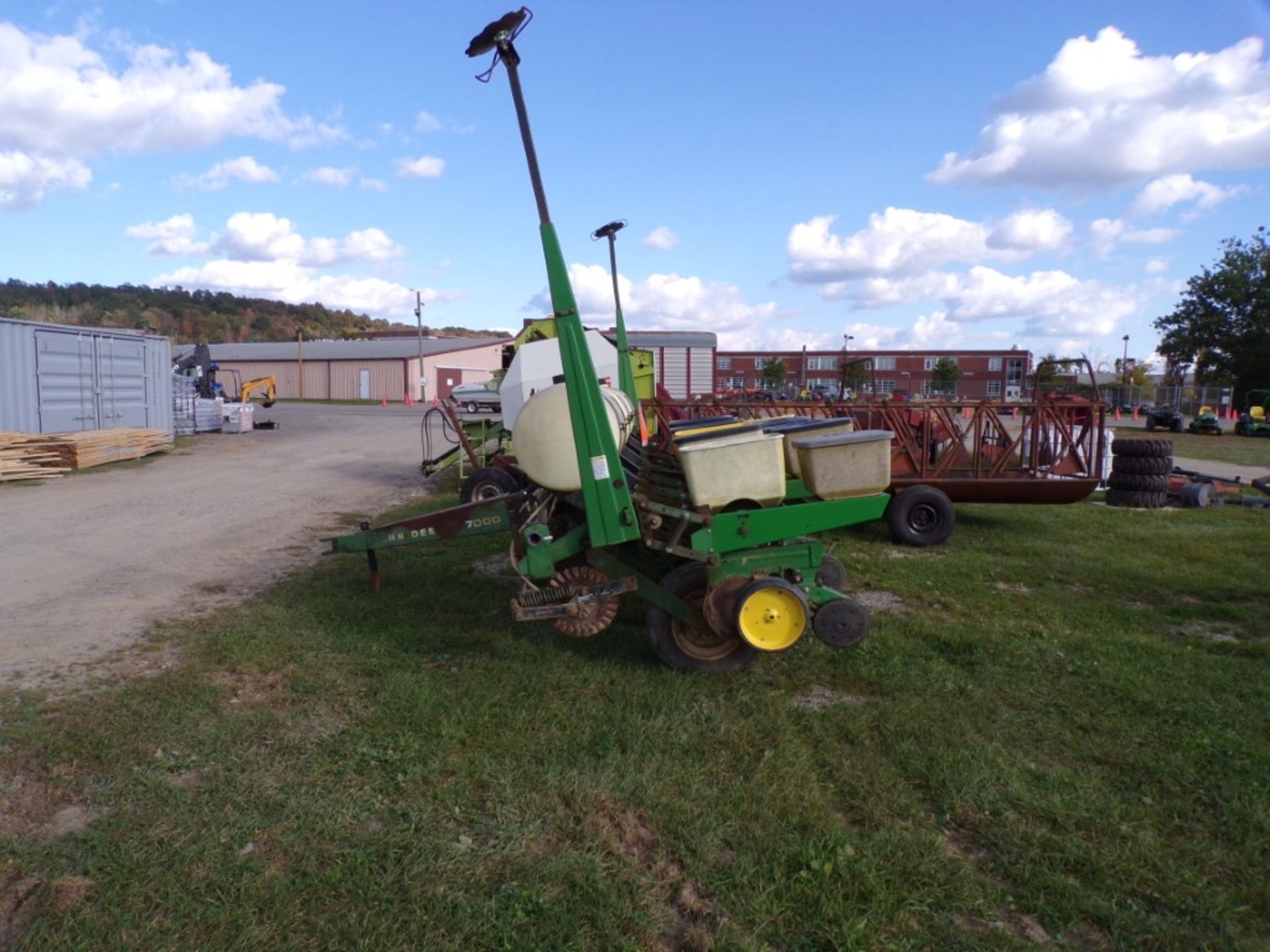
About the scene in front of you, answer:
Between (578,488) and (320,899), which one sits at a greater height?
(578,488)

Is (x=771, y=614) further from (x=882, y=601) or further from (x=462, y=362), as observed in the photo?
(x=462, y=362)

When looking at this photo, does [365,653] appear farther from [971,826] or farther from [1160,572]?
[1160,572]

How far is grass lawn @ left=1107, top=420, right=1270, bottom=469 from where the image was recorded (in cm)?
2014

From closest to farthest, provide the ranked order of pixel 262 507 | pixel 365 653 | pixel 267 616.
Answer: pixel 365 653, pixel 267 616, pixel 262 507

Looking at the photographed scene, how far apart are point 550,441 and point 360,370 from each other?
176ft

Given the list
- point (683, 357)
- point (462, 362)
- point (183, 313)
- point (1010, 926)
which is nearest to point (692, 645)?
point (1010, 926)

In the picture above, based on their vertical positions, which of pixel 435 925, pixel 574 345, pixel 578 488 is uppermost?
pixel 574 345

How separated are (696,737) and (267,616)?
3.56m

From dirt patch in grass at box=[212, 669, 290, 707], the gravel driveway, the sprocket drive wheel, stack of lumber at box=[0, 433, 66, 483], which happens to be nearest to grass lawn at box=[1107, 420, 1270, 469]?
the gravel driveway

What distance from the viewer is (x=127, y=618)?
610 centimetres

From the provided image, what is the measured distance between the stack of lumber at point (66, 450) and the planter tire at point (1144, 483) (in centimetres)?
1672

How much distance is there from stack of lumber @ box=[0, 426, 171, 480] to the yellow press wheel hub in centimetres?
1382

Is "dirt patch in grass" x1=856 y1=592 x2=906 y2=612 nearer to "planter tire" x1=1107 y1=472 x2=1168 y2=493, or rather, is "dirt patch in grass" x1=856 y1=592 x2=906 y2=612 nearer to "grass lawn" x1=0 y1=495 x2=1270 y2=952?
"grass lawn" x1=0 y1=495 x2=1270 y2=952

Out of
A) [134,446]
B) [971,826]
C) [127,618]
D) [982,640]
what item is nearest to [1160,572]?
[982,640]
